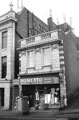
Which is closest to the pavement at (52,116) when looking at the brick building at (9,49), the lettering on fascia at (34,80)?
the lettering on fascia at (34,80)

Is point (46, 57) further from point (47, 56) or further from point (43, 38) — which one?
point (43, 38)

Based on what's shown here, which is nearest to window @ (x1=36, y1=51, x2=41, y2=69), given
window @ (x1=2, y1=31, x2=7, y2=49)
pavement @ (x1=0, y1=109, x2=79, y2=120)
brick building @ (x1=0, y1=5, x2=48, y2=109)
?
brick building @ (x1=0, y1=5, x2=48, y2=109)

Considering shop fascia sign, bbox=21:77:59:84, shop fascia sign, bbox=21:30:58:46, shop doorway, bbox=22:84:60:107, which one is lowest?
shop doorway, bbox=22:84:60:107

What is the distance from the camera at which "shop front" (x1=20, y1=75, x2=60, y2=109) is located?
56.7 feet

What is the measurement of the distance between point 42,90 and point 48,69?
2914 mm

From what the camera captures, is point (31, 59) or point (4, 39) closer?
point (31, 59)

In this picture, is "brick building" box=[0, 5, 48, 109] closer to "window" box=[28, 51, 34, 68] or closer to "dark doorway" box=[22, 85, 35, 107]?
"dark doorway" box=[22, 85, 35, 107]

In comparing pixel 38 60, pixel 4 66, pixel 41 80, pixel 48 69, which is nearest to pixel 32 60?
pixel 38 60

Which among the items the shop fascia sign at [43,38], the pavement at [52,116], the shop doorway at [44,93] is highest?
the shop fascia sign at [43,38]

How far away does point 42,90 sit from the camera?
18.9 meters

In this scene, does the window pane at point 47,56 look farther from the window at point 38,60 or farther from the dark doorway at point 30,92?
the dark doorway at point 30,92

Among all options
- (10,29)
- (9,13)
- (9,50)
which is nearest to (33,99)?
(9,50)

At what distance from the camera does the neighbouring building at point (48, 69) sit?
55.2 ft

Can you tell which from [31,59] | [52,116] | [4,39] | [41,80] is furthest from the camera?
[4,39]
